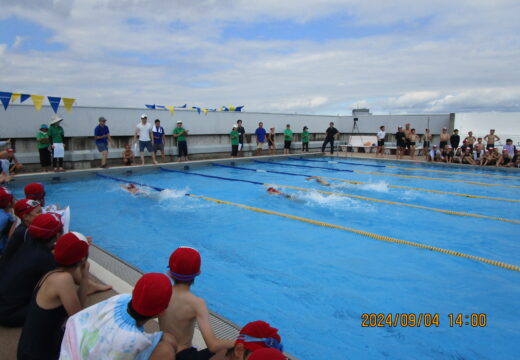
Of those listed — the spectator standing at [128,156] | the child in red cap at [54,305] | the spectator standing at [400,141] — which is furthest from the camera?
the spectator standing at [400,141]

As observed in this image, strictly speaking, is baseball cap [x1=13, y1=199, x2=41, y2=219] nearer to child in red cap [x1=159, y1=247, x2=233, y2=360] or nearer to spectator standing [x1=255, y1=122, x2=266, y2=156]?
child in red cap [x1=159, y1=247, x2=233, y2=360]

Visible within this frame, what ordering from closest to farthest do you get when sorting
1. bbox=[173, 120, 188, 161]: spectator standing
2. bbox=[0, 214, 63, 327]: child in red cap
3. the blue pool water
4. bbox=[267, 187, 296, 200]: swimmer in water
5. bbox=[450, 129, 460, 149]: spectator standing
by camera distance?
1. bbox=[0, 214, 63, 327]: child in red cap
2. the blue pool water
3. bbox=[267, 187, 296, 200]: swimmer in water
4. bbox=[173, 120, 188, 161]: spectator standing
5. bbox=[450, 129, 460, 149]: spectator standing

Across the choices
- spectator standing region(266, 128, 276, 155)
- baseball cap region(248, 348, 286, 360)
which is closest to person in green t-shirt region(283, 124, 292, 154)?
spectator standing region(266, 128, 276, 155)

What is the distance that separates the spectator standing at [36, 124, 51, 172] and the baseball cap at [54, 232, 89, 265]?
370 inches

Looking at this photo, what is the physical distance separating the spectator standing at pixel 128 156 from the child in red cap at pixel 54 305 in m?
10.9

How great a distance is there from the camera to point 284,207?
7.96 metres

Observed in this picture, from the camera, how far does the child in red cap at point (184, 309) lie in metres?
2.18

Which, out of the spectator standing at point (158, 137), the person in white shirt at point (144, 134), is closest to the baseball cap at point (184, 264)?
the person in white shirt at point (144, 134)

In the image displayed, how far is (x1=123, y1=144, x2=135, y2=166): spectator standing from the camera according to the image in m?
12.5

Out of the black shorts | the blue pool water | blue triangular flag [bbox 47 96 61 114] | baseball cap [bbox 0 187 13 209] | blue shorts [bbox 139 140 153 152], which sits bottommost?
the blue pool water

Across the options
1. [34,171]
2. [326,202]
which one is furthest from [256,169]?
[34,171]

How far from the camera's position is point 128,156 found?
496 inches

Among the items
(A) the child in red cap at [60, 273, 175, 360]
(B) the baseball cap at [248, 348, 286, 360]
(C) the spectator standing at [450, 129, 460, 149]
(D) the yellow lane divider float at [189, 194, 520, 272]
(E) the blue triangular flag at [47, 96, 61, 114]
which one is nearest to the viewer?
(B) the baseball cap at [248, 348, 286, 360]

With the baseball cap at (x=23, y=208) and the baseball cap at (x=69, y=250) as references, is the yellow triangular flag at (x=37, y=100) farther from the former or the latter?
the baseball cap at (x=69, y=250)
